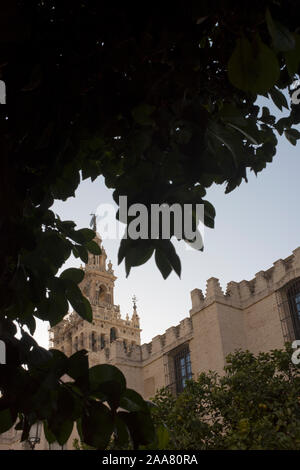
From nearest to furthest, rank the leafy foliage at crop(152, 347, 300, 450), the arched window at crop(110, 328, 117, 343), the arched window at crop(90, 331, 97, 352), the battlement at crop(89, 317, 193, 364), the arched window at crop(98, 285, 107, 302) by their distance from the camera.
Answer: the leafy foliage at crop(152, 347, 300, 450) → the battlement at crop(89, 317, 193, 364) → the arched window at crop(90, 331, 97, 352) → the arched window at crop(110, 328, 117, 343) → the arched window at crop(98, 285, 107, 302)

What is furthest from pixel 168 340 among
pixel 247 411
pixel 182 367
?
pixel 247 411

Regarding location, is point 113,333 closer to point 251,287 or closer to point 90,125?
point 251,287

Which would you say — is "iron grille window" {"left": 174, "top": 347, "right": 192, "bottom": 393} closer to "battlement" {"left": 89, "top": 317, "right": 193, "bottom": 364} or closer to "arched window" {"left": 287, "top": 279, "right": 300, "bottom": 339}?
"battlement" {"left": 89, "top": 317, "right": 193, "bottom": 364}

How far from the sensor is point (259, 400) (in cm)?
1152

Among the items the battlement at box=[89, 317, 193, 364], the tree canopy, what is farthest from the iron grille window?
the tree canopy

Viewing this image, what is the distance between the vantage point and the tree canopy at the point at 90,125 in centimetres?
180

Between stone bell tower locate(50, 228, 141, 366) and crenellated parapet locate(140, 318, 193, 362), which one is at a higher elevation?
stone bell tower locate(50, 228, 141, 366)

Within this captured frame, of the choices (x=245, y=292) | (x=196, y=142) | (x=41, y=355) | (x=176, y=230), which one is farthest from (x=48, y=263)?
(x=245, y=292)

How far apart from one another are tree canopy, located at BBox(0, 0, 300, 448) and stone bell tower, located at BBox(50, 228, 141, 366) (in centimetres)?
4842

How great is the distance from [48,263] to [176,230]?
2.07 ft

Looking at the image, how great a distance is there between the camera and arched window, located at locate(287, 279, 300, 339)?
58.9 ft

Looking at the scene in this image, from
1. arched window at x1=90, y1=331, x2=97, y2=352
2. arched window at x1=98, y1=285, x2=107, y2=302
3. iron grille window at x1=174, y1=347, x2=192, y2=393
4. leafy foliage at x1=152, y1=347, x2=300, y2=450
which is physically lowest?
leafy foliage at x1=152, y1=347, x2=300, y2=450

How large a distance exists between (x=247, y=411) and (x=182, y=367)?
10792 mm

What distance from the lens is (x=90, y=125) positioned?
2.13 m
